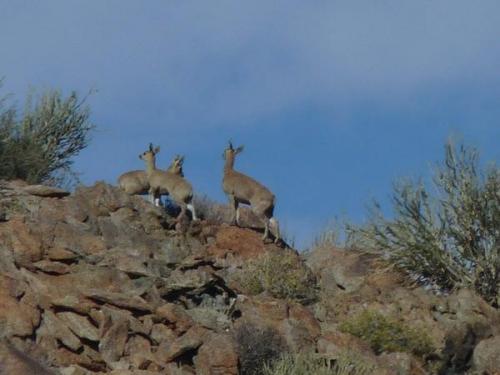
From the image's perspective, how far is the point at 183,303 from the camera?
20.2m

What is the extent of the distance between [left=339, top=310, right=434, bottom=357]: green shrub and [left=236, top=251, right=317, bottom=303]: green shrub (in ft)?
4.30

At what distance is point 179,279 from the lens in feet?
67.9

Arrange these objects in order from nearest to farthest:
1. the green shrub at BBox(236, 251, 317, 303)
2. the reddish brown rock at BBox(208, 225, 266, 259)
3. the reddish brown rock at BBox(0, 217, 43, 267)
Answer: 1. the reddish brown rock at BBox(0, 217, 43, 267)
2. the green shrub at BBox(236, 251, 317, 303)
3. the reddish brown rock at BBox(208, 225, 266, 259)

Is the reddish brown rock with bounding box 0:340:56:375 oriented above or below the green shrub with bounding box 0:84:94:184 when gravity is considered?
below

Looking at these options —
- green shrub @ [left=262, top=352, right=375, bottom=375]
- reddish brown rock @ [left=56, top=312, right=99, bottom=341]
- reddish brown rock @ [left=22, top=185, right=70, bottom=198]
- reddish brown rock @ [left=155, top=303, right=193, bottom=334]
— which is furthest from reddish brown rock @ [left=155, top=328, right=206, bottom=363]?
reddish brown rock @ [left=22, top=185, right=70, bottom=198]

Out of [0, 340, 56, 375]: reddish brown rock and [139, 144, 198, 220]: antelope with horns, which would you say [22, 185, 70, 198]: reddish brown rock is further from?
[0, 340, 56, 375]: reddish brown rock

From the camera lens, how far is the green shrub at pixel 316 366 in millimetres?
18344

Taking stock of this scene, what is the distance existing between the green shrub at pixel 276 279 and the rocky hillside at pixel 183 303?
4cm

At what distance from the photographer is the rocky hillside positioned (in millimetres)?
17938

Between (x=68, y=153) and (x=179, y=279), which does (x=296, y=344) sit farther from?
(x=68, y=153)

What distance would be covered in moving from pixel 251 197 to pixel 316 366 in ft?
23.3

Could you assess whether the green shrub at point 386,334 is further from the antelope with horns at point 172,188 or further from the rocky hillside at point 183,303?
the antelope with horns at point 172,188

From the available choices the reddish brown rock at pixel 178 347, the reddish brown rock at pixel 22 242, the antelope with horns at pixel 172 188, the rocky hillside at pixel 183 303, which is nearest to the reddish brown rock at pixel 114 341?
the rocky hillside at pixel 183 303

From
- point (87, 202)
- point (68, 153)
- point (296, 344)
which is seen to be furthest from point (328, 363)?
point (68, 153)
